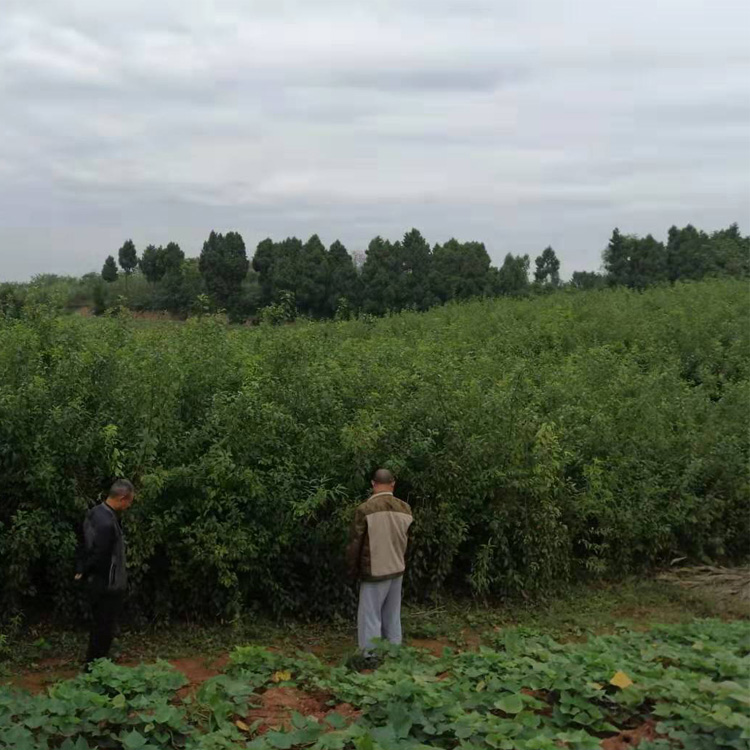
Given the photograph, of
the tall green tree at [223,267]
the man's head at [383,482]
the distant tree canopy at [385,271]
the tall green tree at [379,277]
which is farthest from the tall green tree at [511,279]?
the man's head at [383,482]

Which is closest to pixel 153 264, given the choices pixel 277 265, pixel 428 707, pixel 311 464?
pixel 277 265

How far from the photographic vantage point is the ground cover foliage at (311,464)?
22.6ft

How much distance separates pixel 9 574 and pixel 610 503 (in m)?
5.82

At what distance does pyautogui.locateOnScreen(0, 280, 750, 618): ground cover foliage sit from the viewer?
22.6 feet

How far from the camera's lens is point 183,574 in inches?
282

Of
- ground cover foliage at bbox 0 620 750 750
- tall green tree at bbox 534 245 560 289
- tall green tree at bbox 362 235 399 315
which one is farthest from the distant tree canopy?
ground cover foliage at bbox 0 620 750 750

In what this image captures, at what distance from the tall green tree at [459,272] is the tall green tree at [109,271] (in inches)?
543

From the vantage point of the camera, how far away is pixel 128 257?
118 feet

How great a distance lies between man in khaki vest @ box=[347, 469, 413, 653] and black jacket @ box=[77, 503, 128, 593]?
1.68 meters

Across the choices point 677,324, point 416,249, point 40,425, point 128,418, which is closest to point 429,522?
point 128,418

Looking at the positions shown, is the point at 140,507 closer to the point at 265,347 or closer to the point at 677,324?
the point at 265,347

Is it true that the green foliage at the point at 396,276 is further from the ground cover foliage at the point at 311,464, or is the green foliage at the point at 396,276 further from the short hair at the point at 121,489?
the short hair at the point at 121,489

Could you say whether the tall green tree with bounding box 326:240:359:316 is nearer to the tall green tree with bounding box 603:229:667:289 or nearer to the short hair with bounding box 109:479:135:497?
the tall green tree with bounding box 603:229:667:289

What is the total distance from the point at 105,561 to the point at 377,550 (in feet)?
6.51
